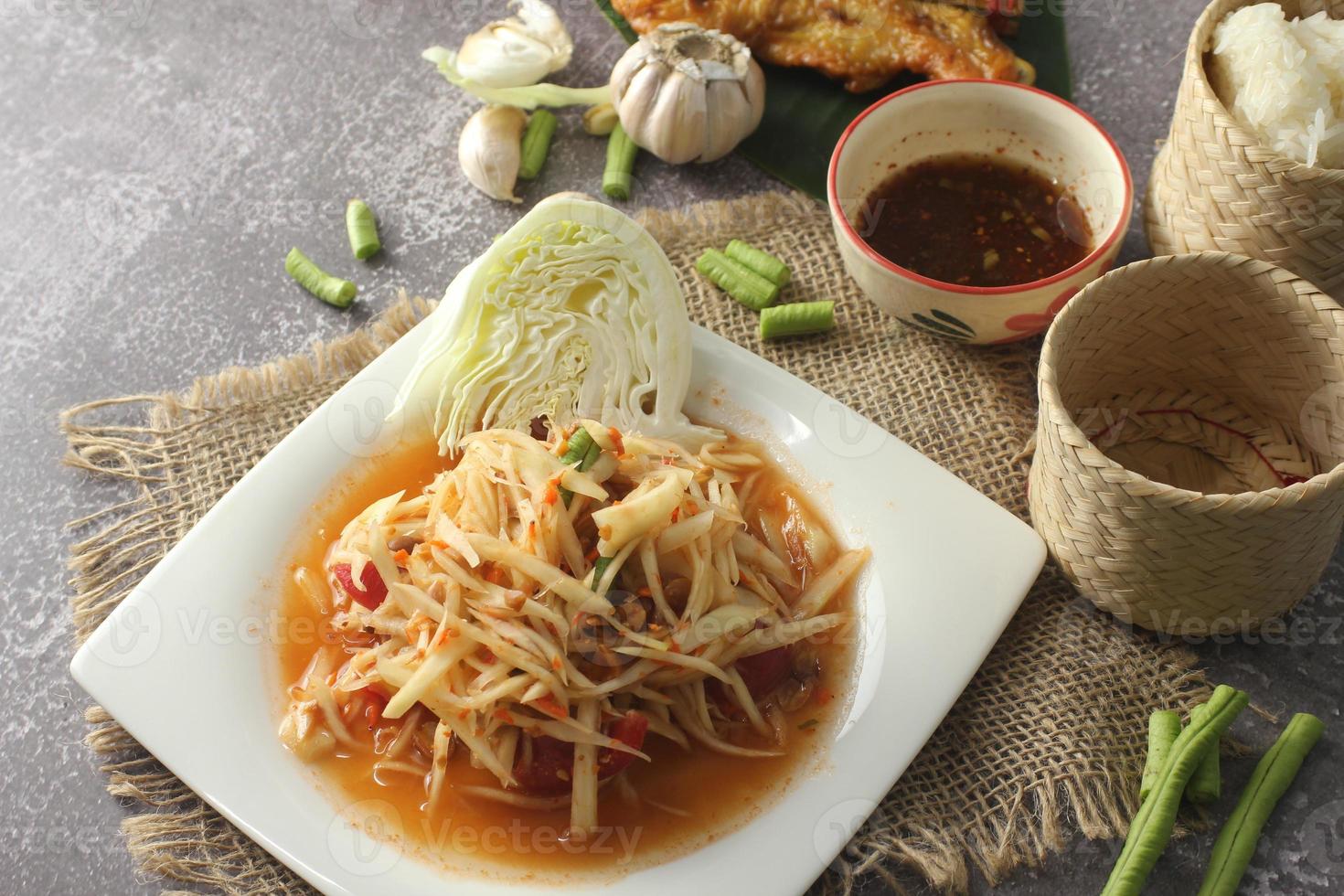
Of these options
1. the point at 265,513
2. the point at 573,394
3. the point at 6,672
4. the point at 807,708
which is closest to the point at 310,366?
the point at 265,513

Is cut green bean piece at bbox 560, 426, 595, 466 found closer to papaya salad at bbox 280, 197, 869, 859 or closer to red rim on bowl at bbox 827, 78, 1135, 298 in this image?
papaya salad at bbox 280, 197, 869, 859

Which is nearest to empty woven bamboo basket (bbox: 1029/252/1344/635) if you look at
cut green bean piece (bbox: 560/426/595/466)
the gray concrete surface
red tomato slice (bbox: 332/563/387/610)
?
the gray concrete surface

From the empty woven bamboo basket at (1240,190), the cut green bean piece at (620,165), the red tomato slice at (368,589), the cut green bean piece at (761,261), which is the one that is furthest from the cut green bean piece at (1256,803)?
the cut green bean piece at (620,165)

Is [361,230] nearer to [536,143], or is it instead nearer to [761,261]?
[536,143]

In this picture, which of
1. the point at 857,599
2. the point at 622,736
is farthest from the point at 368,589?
the point at 857,599

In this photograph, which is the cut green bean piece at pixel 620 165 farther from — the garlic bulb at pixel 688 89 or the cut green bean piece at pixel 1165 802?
the cut green bean piece at pixel 1165 802

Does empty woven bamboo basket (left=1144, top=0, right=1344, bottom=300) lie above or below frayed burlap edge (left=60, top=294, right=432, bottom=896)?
above
